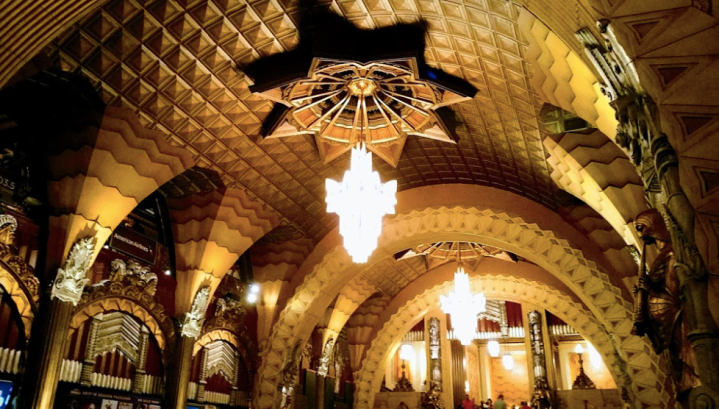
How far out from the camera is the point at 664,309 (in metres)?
4.09

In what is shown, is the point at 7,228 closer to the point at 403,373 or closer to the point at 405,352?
the point at 403,373

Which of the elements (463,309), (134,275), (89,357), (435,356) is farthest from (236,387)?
(435,356)

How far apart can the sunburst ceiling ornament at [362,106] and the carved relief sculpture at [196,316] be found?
407 cm

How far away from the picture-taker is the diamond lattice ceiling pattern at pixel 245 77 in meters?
7.33

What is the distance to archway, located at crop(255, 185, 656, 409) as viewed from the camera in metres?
10.9

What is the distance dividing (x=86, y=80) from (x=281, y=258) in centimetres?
756

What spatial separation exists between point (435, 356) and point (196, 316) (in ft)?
35.5

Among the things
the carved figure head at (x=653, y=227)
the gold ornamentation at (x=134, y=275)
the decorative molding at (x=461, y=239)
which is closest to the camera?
the carved figure head at (x=653, y=227)

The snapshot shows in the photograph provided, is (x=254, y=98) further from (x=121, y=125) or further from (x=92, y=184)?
(x=92, y=184)

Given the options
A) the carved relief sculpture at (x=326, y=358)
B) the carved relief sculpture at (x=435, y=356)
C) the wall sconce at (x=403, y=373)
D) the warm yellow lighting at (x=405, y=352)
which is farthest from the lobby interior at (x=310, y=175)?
the warm yellow lighting at (x=405, y=352)

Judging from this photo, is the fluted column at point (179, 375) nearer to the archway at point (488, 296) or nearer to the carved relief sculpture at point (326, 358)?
the carved relief sculpture at point (326, 358)

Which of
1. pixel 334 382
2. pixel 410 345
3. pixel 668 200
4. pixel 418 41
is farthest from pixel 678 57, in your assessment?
pixel 410 345

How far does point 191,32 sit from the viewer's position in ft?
25.2

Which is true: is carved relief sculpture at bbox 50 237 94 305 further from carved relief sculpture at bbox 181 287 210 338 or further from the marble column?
carved relief sculpture at bbox 181 287 210 338
